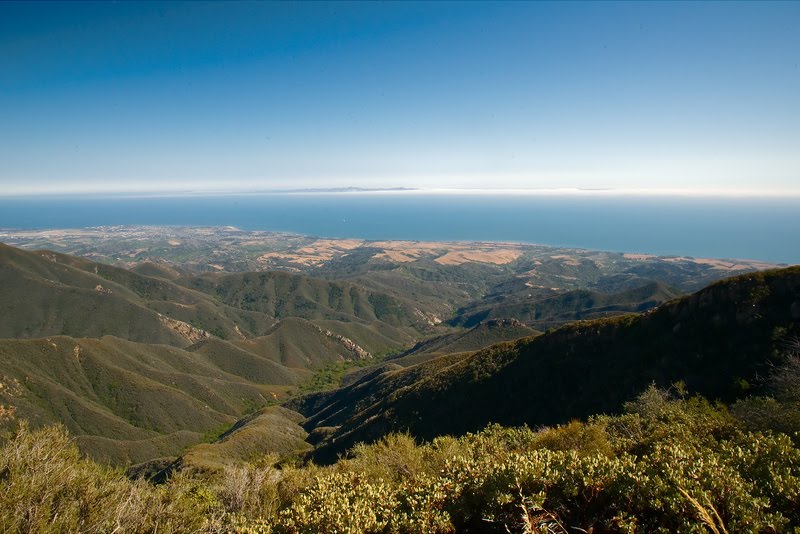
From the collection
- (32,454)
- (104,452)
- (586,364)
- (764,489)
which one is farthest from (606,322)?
(104,452)

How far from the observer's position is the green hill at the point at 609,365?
33688 millimetres

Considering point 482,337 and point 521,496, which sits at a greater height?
point 521,496

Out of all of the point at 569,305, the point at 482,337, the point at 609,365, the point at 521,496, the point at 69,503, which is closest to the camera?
the point at 521,496

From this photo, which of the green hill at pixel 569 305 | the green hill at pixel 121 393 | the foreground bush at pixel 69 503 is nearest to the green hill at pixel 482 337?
the green hill at pixel 569 305

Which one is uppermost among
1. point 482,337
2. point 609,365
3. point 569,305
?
point 609,365

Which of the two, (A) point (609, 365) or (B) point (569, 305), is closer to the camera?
(A) point (609, 365)

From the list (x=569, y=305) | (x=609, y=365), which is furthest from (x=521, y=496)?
(x=569, y=305)

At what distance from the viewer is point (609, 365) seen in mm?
42312

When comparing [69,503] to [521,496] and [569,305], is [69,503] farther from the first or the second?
A: [569,305]

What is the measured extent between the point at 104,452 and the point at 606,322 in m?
91.6

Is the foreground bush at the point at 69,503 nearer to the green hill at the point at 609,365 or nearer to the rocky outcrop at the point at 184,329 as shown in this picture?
the green hill at the point at 609,365

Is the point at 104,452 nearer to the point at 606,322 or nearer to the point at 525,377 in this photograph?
the point at 525,377

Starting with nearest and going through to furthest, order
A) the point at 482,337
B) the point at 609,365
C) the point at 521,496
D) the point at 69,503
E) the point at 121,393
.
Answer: the point at 521,496, the point at 69,503, the point at 609,365, the point at 121,393, the point at 482,337

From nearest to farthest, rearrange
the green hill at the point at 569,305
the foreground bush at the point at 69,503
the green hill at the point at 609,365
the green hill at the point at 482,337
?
1. the foreground bush at the point at 69,503
2. the green hill at the point at 609,365
3. the green hill at the point at 482,337
4. the green hill at the point at 569,305
